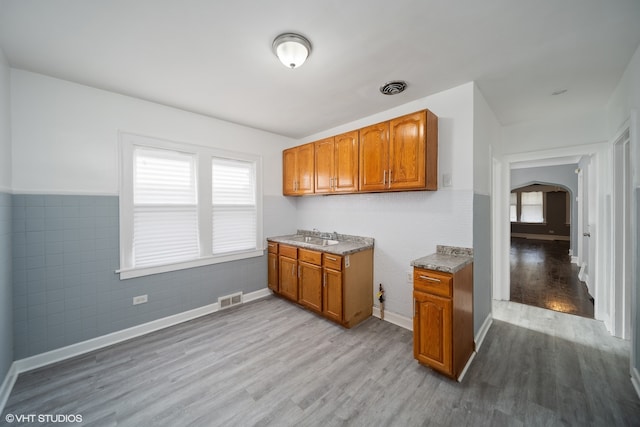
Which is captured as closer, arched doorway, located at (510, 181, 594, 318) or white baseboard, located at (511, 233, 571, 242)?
arched doorway, located at (510, 181, 594, 318)

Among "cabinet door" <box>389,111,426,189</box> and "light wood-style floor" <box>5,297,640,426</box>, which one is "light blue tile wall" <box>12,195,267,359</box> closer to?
"light wood-style floor" <box>5,297,640,426</box>

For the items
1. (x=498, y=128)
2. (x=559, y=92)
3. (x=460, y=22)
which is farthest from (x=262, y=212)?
(x=559, y=92)

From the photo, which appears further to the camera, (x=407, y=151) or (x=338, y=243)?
(x=338, y=243)

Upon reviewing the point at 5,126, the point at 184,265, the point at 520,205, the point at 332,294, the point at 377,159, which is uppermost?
the point at 5,126

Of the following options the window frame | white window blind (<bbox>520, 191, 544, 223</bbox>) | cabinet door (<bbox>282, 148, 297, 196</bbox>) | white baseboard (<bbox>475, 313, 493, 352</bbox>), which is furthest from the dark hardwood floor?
white window blind (<bbox>520, 191, 544, 223</bbox>)

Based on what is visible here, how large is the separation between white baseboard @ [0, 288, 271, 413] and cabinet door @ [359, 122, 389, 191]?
8.63 ft

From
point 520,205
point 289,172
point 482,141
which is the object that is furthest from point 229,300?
point 520,205

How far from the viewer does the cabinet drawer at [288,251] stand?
3348 millimetres

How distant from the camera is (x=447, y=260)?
2.25m

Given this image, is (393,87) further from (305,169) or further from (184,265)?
(184,265)

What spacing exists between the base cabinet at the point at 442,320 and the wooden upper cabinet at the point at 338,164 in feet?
4.59

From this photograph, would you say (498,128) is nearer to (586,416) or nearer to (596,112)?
(596,112)

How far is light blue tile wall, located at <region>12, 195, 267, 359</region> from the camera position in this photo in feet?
6.94

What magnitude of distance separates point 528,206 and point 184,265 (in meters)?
13.2
